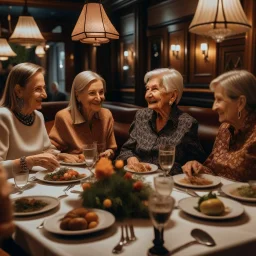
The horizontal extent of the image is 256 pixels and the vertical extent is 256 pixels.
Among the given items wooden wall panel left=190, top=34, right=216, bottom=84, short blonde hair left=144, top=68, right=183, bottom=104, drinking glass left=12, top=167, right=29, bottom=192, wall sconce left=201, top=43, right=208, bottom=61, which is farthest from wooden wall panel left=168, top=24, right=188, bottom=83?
drinking glass left=12, top=167, right=29, bottom=192

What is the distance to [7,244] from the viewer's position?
6.03 ft

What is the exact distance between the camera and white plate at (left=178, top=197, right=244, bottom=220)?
132 cm

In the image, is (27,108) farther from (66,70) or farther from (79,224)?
(66,70)

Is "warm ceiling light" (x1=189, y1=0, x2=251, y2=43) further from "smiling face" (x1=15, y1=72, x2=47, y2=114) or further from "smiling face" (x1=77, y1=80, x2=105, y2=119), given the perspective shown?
"smiling face" (x1=15, y1=72, x2=47, y2=114)

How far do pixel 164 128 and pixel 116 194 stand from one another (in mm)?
1178

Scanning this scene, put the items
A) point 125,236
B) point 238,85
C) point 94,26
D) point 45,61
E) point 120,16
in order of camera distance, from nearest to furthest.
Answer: point 125,236 → point 238,85 → point 94,26 → point 120,16 → point 45,61

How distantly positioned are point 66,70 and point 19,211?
10645mm

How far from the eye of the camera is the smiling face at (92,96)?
103 inches

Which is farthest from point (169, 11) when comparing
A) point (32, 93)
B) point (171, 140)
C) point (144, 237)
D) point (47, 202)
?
point (144, 237)

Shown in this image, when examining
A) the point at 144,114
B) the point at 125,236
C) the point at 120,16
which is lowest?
the point at 125,236

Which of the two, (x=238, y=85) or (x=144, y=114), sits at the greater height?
(x=238, y=85)

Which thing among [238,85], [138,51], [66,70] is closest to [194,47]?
[138,51]

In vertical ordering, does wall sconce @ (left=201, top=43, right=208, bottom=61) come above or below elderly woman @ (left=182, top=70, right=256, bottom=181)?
above

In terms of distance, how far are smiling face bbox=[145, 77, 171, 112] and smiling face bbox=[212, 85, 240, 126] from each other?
52 cm
